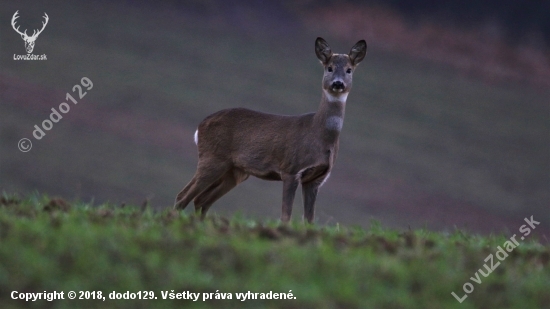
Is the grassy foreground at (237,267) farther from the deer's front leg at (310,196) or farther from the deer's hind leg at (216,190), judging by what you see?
the deer's hind leg at (216,190)

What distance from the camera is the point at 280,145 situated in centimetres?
1159

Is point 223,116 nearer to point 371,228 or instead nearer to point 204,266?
point 371,228

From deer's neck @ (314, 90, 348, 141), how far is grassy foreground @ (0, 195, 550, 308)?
9.93ft

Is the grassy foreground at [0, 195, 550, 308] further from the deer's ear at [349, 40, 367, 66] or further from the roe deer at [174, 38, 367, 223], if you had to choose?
the deer's ear at [349, 40, 367, 66]

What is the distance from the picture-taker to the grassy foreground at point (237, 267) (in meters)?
6.57

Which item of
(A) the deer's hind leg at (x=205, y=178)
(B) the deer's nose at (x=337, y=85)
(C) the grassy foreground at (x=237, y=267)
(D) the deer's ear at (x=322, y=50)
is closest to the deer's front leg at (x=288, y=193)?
(A) the deer's hind leg at (x=205, y=178)

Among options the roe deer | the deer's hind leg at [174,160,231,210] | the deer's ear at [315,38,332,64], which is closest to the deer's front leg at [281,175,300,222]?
the roe deer

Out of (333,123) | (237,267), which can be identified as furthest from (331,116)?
(237,267)

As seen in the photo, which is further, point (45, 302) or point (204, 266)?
point (204, 266)

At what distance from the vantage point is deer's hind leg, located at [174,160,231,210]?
11977 millimetres

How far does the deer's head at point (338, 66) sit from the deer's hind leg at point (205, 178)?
1.62 m

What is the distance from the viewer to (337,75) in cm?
1164

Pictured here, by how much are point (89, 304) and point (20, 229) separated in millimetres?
1425

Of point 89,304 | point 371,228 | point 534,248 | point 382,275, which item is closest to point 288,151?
point 371,228
